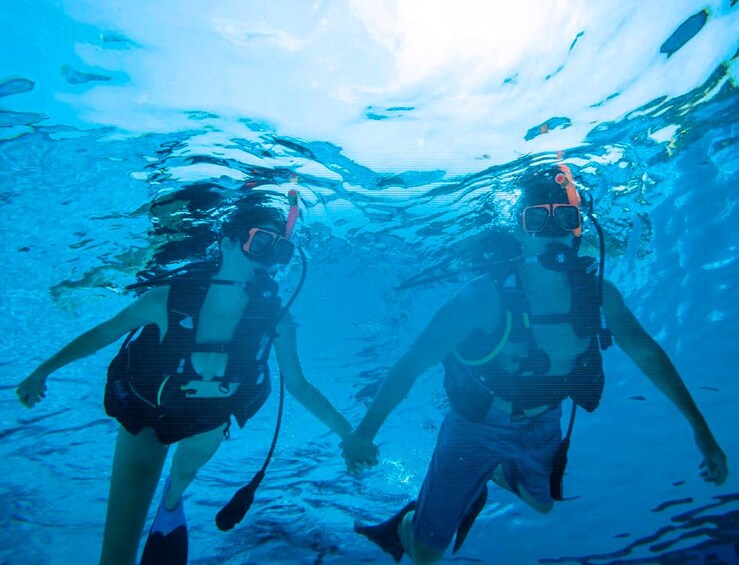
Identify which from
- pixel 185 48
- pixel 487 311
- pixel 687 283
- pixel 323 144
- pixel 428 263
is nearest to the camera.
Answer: pixel 487 311

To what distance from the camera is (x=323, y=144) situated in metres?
6.59

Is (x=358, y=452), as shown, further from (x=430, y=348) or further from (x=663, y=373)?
(x=663, y=373)

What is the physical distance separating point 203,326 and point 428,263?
19.2 ft

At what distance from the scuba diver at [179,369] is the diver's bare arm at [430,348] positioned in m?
1.24

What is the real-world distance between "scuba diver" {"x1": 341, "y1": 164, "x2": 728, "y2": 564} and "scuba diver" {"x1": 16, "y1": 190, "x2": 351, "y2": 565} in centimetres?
149

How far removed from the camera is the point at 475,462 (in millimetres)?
5195

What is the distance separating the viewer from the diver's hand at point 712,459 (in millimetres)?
4344

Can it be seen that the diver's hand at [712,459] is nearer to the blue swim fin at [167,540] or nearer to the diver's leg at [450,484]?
the diver's leg at [450,484]

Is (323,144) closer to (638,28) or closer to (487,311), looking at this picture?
(487,311)

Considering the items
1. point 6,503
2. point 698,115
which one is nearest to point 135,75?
point 698,115

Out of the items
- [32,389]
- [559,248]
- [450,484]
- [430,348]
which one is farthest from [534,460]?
[32,389]

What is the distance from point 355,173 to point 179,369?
427cm

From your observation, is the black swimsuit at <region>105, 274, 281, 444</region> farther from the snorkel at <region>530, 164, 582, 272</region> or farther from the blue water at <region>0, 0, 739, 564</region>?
the snorkel at <region>530, 164, 582, 272</region>

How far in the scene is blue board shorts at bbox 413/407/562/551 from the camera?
5133mm
